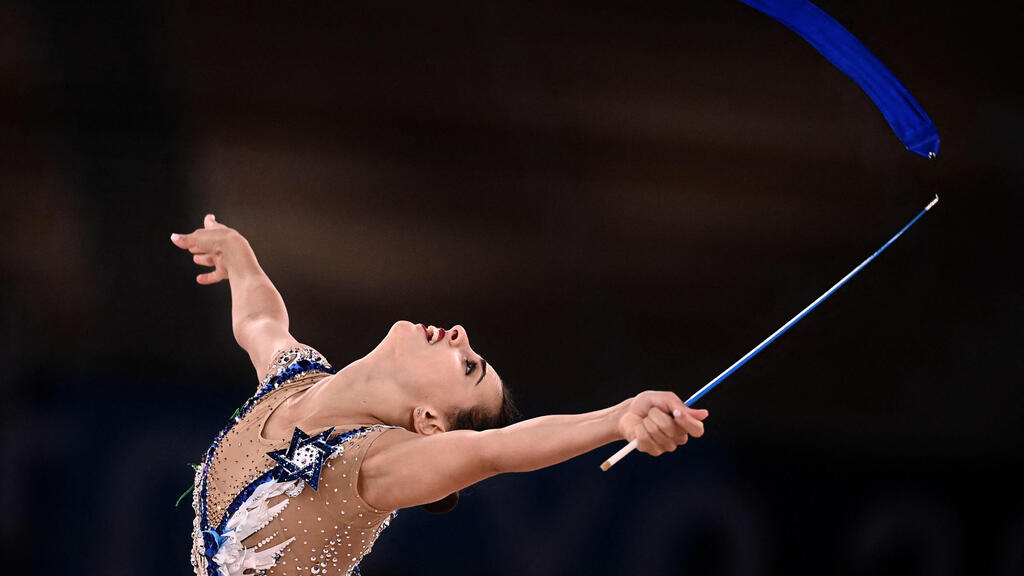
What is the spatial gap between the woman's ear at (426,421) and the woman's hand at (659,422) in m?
0.65

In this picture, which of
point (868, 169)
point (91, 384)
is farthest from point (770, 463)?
point (91, 384)

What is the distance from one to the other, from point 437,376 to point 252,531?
1.46ft

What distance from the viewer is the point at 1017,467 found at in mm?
2756

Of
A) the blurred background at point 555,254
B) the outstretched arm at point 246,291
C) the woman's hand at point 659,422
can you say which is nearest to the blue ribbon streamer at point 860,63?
the blurred background at point 555,254

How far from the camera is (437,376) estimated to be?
199cm

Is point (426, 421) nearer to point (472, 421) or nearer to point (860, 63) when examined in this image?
point (472, 421)

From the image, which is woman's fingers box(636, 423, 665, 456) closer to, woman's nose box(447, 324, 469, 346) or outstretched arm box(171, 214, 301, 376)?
woman's nose box(447, 324, 469, 346)

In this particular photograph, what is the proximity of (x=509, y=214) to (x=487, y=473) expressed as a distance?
1.51 metres

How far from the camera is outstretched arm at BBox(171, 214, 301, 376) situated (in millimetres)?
2291

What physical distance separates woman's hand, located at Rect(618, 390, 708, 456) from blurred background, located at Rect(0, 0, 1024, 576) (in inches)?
59.0

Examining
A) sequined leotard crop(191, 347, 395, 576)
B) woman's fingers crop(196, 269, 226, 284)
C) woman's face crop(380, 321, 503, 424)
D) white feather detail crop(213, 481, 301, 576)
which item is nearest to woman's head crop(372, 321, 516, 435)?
woman's face crop(380, 321, 503, 424)

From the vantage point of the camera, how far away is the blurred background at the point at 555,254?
9.07 ft

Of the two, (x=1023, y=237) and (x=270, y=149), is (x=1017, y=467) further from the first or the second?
(x=270, y=149)

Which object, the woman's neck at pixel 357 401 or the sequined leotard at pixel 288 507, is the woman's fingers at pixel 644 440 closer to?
the sequined leotard at pixel 288 507
